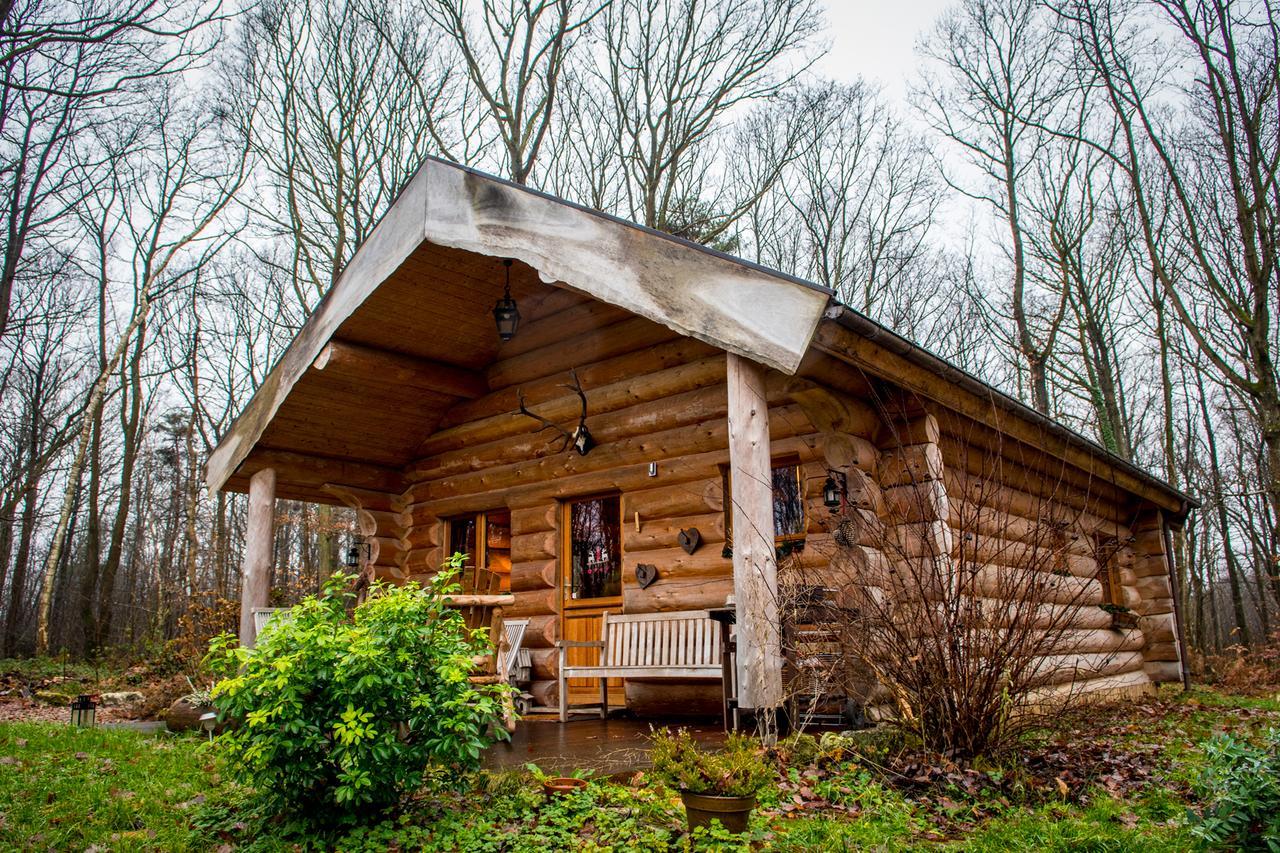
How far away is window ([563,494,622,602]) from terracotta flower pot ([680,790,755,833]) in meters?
5.26

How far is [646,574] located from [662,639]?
738 millimetres

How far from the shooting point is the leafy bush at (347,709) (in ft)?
13.5

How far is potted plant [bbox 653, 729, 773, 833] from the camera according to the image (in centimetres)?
383

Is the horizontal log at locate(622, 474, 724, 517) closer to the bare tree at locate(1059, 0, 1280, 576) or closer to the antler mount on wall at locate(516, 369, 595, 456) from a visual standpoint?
the antler mount on wall at locate(516, 369, 595, 456)

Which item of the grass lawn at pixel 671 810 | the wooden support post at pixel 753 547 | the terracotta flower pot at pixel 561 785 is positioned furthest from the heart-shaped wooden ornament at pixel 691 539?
the terracotta flower pot at pixel 561 785

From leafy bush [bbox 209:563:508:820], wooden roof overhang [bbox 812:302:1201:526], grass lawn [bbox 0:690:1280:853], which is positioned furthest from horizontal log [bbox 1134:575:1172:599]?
leafy bush [bbox 209:563:508:820]

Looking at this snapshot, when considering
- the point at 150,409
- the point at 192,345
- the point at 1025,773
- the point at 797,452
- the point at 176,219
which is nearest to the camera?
the point at 1025,773

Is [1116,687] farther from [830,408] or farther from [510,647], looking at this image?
[510,647]

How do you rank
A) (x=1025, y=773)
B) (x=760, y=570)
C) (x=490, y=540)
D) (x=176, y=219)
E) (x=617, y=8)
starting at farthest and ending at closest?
(x=176, y=219) → (x=617, y=8) → (x=490, y=540) → (x=760, y=570) → (x=1025, y=773)

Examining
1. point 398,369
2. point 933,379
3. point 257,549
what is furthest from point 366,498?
point 933,379

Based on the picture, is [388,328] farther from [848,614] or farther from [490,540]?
[848,614]

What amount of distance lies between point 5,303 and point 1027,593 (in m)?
9.85

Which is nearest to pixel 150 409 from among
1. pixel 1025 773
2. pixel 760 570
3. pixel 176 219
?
pixel 176 219

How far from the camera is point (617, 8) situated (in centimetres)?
1628
